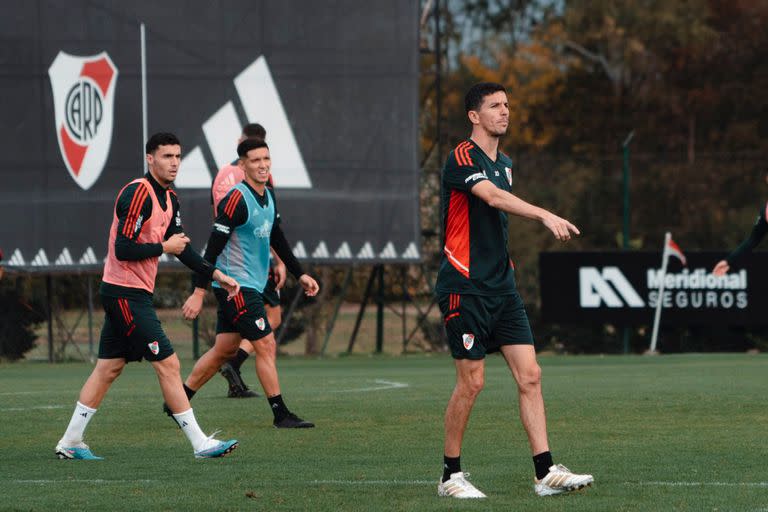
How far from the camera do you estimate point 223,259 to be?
11891mm

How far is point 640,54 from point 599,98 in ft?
6.30

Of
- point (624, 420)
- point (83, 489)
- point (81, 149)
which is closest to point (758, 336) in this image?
point (81, 149)

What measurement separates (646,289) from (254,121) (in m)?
6.12

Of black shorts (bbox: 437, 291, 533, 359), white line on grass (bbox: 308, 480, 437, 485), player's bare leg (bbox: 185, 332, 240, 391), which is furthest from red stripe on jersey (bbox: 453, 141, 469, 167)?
player's bare leg (bbox: 185, 332, 240, 391)

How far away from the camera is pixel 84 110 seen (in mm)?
23547

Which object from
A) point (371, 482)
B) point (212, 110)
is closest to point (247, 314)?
point (371, 482)

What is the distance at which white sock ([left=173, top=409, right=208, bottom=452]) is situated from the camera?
9.60 metres

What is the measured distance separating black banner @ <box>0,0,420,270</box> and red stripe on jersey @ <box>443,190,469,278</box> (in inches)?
597

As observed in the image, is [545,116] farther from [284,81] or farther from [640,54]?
[284,81]

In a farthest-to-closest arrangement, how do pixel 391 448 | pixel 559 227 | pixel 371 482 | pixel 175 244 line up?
1. pixel 391 448
2. pixel 175 244
3. pixel 371 482
4. pixel 559 227

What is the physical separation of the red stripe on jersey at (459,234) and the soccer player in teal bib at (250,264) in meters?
3.03

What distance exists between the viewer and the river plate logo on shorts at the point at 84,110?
76.8 ft

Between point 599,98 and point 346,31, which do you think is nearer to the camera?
point 346,31

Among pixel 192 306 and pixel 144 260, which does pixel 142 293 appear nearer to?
pixel 144 260
